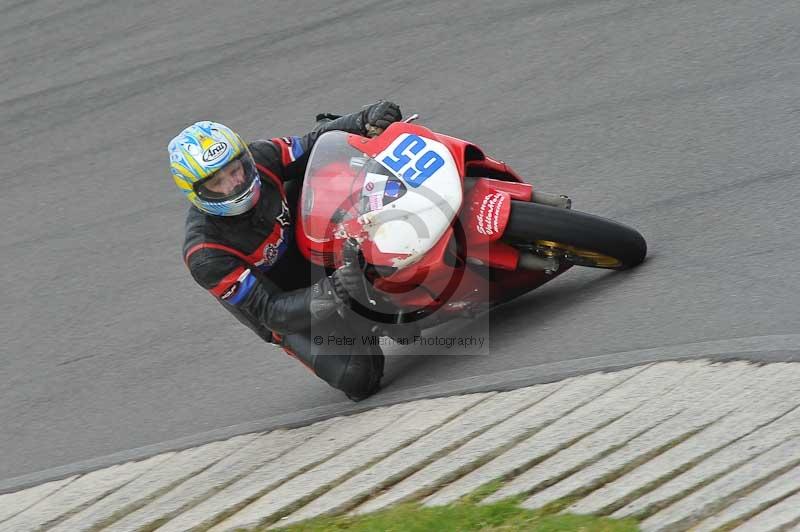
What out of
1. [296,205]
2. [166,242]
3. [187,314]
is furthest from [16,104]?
[296,205]

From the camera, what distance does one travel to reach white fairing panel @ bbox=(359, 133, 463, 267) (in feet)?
15.8

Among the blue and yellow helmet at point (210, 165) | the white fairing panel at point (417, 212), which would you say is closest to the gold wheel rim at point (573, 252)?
the white fairing panel at point (417, 212)

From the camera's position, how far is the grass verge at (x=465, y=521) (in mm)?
3705

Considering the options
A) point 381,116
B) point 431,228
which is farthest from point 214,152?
point 431,228

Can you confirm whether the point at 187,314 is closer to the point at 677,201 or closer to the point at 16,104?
the point at 677,201

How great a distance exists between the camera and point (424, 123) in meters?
7.51

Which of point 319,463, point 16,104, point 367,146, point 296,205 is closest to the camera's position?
point 319,463

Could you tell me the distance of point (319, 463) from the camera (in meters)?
4.78

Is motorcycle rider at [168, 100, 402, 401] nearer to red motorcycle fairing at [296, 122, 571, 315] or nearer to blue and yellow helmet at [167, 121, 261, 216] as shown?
blue and yellow helmet at [167, 121, 261, 216]

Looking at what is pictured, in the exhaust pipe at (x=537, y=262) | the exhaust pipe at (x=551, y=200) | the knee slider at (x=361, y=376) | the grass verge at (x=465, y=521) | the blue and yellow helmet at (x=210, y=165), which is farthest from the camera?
the knee slider at (x=361, y=376)

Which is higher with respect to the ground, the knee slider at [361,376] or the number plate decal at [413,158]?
the number plate decal at [413,158]

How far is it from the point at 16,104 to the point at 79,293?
10.4 ft

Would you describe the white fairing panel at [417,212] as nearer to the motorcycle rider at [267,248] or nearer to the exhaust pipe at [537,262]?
the motorcycle rider at [267,248]

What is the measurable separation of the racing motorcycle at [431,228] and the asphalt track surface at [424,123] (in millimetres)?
285
